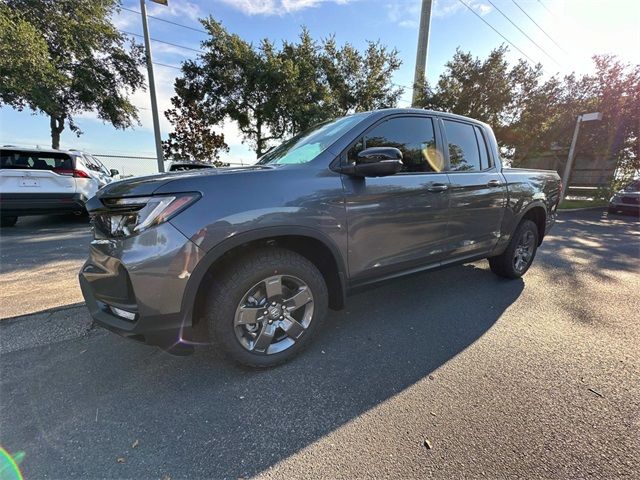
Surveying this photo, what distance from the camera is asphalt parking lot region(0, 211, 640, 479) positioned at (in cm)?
162

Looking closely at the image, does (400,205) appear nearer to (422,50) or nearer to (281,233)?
(281,233)

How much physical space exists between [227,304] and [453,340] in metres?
1.97

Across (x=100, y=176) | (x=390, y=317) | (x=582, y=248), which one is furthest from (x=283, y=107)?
(x=390, y=317)

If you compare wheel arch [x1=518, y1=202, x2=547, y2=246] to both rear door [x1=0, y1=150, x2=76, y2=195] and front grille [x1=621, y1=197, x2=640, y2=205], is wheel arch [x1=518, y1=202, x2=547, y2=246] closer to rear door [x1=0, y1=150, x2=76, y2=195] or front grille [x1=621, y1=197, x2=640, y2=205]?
rear door [x1=0, y1=150, x2=76, y2=195]

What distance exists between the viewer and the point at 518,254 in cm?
421

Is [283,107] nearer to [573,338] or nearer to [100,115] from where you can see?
[100,115]

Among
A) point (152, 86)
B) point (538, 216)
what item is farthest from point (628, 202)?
point (152, 86)

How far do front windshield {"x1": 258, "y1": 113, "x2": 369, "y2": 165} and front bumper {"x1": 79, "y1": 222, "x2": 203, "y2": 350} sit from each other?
1126 mm

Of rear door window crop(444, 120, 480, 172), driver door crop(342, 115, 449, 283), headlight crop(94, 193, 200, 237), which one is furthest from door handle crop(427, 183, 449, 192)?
headlight crop(94, 193, 200, 237)

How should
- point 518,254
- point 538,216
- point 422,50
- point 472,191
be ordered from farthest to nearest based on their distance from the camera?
point 422,50, point 538,216, point 518,254, point 472,191

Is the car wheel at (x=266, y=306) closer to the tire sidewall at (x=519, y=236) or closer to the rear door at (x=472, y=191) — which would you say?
Result: the rear door at (x=472, y=191)

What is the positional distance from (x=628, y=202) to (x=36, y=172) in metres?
19.2

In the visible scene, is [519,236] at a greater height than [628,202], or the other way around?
[519,236]

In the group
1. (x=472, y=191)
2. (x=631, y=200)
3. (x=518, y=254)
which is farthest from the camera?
(x=631, y=200)
